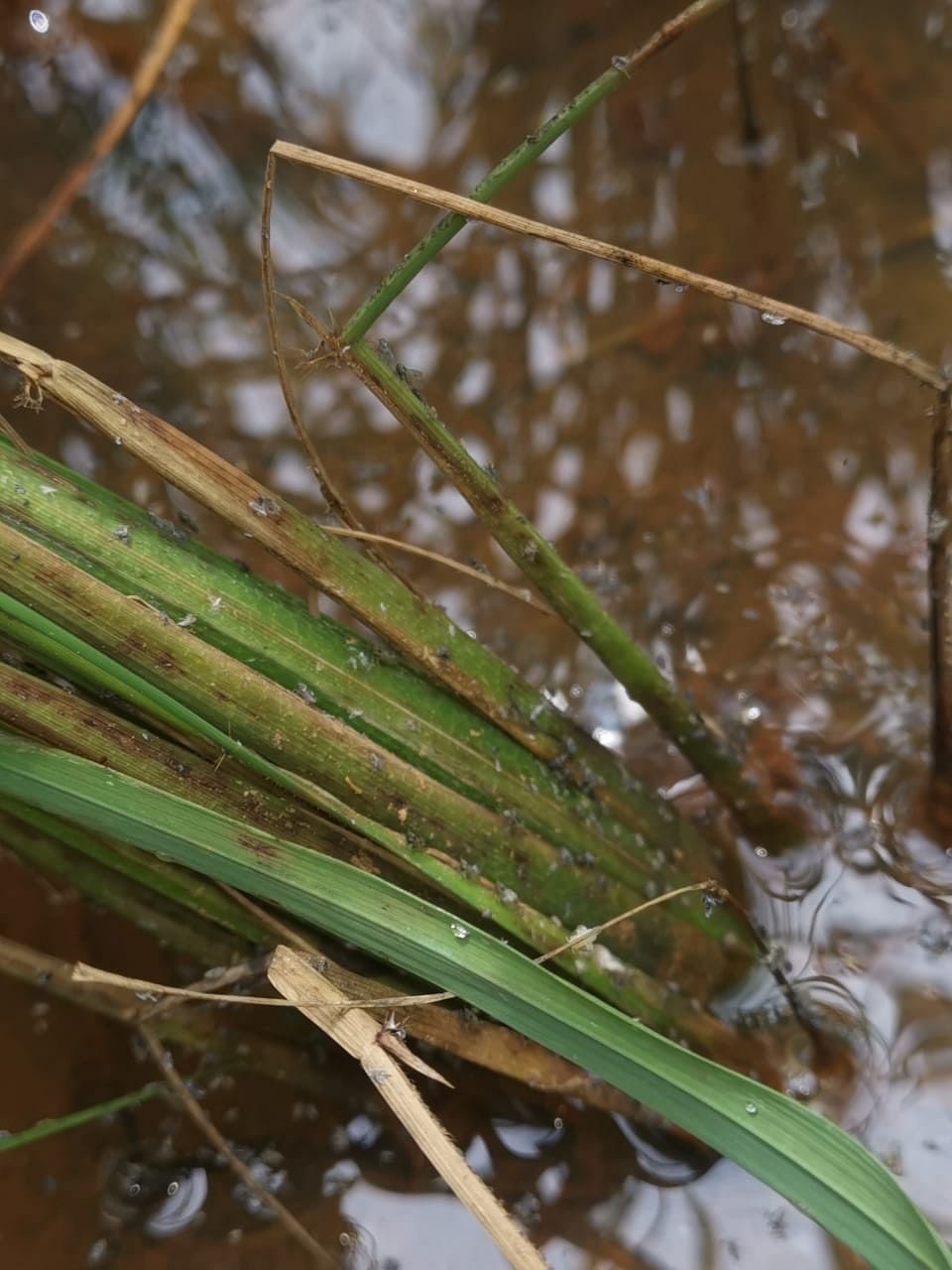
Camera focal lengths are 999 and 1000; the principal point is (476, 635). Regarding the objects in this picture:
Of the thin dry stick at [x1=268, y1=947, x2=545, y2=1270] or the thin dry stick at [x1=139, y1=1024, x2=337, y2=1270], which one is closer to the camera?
the thin dry stick at [x1=268, y1=947, x2=545, y2=1270]

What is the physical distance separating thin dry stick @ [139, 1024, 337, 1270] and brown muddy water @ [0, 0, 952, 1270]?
0.02 meters

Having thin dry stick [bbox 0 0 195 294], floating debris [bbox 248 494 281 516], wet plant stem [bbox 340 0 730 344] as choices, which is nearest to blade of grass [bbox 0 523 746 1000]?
floating debris [bbox 248 494 281 516]

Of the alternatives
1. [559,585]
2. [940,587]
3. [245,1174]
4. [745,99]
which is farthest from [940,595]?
[745,99]

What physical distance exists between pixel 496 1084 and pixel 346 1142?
7.6 inches

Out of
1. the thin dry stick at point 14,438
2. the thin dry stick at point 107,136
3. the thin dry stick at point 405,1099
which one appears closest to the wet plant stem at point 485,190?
the thin dry stick at point 14,438

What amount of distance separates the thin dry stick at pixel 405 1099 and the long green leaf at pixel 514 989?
0.07 metres

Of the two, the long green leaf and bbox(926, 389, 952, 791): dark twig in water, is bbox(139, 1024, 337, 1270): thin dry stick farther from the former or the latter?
bbox(926, 389, 952, 791): dark twig in water

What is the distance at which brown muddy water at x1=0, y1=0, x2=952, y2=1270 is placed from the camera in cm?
116

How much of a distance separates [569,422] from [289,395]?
905 millimetres

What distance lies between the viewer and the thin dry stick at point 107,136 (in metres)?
1.77

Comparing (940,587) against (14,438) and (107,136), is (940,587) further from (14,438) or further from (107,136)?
(107,136)

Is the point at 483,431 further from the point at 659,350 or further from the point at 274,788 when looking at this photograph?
the point at 274,788

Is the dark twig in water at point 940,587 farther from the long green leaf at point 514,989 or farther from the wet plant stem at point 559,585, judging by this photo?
the long green leaf at point 514,989

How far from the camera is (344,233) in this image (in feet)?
5.88
